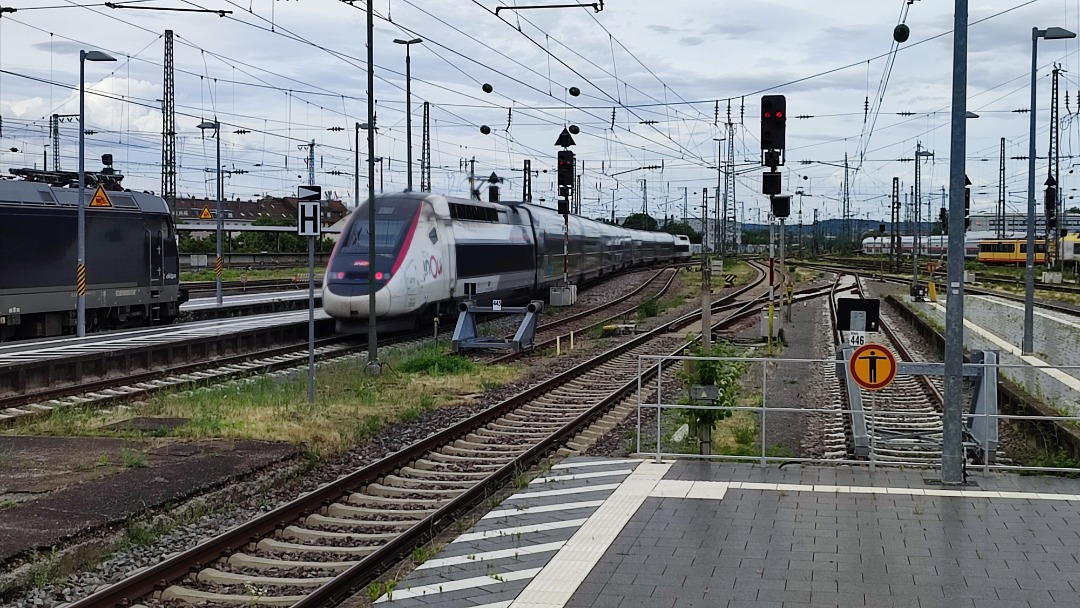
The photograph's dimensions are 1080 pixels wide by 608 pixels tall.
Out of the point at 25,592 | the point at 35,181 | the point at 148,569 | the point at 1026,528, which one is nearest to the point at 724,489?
the point at 1026,528

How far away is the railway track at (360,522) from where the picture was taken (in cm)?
803

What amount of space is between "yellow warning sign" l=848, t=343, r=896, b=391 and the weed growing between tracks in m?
6.24

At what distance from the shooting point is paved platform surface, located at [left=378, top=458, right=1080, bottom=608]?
24.4ft

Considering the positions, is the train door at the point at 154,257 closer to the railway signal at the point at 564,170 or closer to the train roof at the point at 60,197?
the train roof at the point at 60,197

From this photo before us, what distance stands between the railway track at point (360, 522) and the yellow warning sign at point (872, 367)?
383 centimetres

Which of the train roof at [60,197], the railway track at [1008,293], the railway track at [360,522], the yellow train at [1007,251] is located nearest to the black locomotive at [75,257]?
the train roof at [60,197]

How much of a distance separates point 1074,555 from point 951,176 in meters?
3.96

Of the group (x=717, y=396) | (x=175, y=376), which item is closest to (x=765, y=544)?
(x=717, y=396)

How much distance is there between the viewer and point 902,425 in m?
15.5

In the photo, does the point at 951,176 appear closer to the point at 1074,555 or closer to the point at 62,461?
the point at 1074,555

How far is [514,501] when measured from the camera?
34.4 ft

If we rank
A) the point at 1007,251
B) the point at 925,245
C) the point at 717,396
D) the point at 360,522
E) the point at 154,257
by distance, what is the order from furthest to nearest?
1. the point at 925,245
2. the point at 1007,251
3. the point at 154,257
4. the point at 717,396
5. the point at 360,522

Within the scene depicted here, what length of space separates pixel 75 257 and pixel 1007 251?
275 ft

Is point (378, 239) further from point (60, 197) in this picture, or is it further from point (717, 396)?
point (717, 396)
